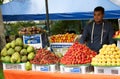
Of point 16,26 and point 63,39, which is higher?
point 63,39

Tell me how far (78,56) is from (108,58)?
526 millimetres

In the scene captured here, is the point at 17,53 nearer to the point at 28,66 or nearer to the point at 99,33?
the point at 28,66

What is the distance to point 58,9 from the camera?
13.5 m

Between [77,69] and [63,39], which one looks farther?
[63,39]

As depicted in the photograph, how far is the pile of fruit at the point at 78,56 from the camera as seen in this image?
6.20m

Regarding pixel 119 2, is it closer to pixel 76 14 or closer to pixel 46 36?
pixel 76 14

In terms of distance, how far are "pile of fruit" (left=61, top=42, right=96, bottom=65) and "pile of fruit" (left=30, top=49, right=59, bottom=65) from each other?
314 millimetres

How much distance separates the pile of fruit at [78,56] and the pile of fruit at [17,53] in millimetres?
1012

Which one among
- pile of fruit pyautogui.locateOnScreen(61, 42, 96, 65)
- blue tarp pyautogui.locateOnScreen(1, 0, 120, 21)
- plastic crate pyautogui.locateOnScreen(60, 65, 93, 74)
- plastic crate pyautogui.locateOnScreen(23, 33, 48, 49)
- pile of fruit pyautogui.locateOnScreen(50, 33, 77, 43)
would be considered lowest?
pile of fruit pyautogui.locateOnScreen(50, 33, 77, 43)

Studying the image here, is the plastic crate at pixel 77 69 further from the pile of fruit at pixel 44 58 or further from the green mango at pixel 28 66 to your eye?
the green mango at pixel 28 66

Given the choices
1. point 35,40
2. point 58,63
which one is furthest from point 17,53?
point 35,40

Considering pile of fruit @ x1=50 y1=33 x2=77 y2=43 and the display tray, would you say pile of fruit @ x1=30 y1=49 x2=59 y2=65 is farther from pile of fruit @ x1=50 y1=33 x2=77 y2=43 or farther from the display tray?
pile of fruit @ x1=50 y1=33 x2=77 y2=43

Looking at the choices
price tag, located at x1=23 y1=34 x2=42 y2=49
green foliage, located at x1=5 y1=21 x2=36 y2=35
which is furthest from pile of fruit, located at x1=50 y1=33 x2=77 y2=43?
green foliage, located at x1=5 y1=21 x2=36 y2=35

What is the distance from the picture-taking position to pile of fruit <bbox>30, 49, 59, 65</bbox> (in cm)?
663
